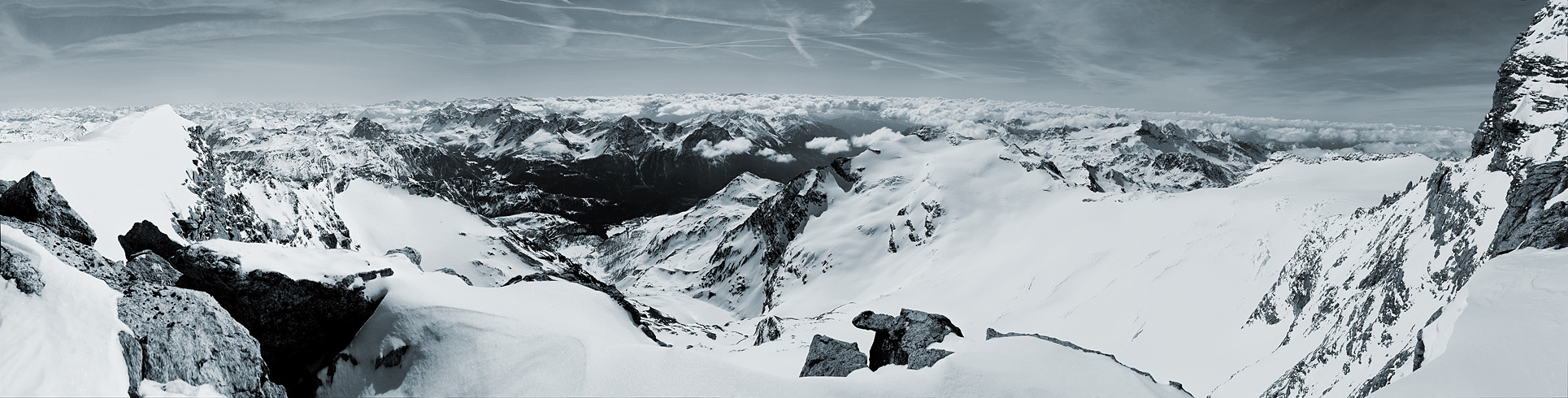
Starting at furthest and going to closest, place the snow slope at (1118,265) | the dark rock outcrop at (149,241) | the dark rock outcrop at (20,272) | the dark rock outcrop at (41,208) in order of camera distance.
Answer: the snow slope at (1118,265), the dark rock outcrop at (149,241), the dark rock outcrop at (41,208), the dark rock outcrop at (20,272)

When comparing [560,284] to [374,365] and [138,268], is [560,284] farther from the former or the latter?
[138,268]

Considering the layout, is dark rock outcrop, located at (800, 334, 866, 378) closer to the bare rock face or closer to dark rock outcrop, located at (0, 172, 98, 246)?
dark rock outcrop, located at (0, 172, 98, 246)

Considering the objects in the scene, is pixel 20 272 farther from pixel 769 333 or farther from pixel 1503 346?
pixel 769 333

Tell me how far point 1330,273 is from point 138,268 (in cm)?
7551

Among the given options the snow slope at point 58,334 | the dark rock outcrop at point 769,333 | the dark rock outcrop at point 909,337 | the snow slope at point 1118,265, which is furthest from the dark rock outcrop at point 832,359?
the dark rock outcrop at point 769,333

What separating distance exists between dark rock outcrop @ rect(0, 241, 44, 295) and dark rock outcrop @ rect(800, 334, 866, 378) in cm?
2349

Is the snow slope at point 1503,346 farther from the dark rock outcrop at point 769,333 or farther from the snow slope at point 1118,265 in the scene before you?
the dark rock outcrop at point 769,333

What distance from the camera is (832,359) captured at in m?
27.5

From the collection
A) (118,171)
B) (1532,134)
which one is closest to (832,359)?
(1532,134)

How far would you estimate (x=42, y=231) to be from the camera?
18.8 meters

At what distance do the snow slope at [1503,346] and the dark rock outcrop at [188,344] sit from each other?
3483 cm

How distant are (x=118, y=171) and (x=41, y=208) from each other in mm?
37255

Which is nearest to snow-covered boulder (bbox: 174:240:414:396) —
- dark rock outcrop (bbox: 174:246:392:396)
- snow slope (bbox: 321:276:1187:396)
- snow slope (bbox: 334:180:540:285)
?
dark rock outcrop (bbox: 174:246:392:396)

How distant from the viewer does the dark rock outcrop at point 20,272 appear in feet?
48.1
